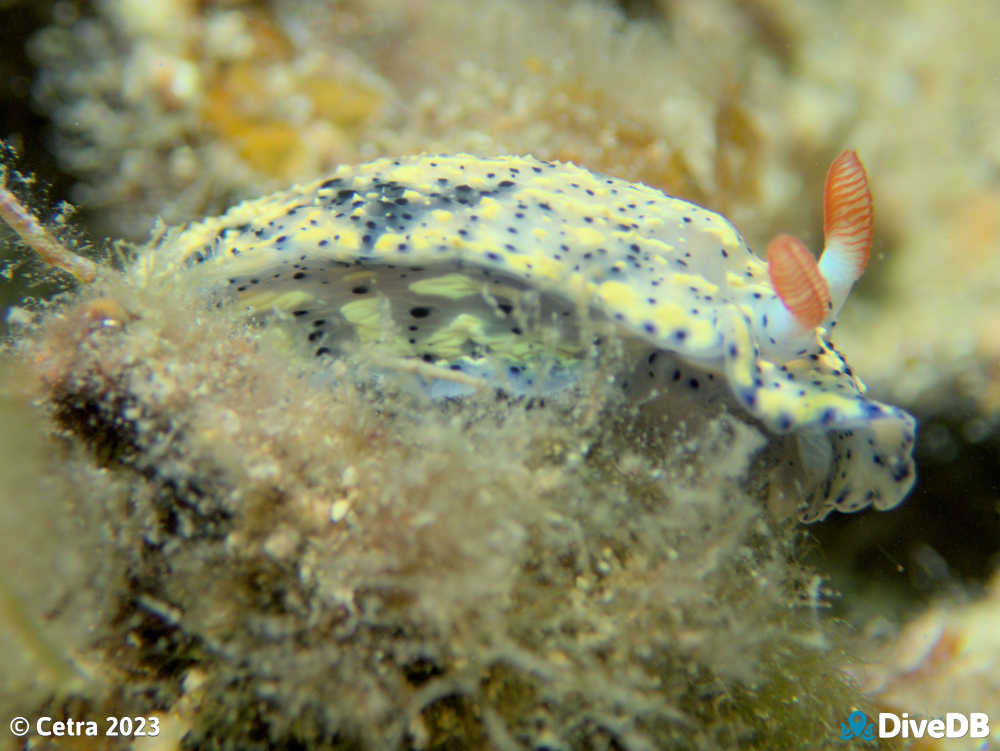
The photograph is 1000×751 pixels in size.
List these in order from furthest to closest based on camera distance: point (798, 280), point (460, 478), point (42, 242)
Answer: point (42, 242)
point (798, 280)
point (460, 478)

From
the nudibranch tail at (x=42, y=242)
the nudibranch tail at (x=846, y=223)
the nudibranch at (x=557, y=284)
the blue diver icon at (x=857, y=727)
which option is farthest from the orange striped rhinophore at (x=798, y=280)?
the nudibranch tail at (x=42, y=242)

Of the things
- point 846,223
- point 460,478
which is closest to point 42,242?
point 460,478

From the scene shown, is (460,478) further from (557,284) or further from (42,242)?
(42,242)

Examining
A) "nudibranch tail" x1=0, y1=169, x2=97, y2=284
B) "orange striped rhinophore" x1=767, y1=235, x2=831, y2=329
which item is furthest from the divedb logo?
"nudibranch tail" x1=0, y1=169, x2=97, y2=284

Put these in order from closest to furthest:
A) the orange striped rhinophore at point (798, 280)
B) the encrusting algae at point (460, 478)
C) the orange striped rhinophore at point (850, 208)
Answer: the encrusting algae at point (460, 478)
the orange striped rhinophore at point (798, 280)
the orange striped rhinophore at point (850, 208)

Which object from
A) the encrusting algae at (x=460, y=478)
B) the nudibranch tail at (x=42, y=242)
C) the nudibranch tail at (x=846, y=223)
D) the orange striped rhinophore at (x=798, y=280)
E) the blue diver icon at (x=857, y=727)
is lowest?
the blue diver icon at (x=857, y=727)

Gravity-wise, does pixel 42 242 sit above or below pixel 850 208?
below

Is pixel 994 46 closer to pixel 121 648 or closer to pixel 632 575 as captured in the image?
pixel 632 575

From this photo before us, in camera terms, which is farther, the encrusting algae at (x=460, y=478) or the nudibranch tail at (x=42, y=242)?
the nudibranch tail at (x=42, y=242)

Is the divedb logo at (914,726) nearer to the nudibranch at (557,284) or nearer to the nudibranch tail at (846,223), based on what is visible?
the nudibranch at (557,284)
